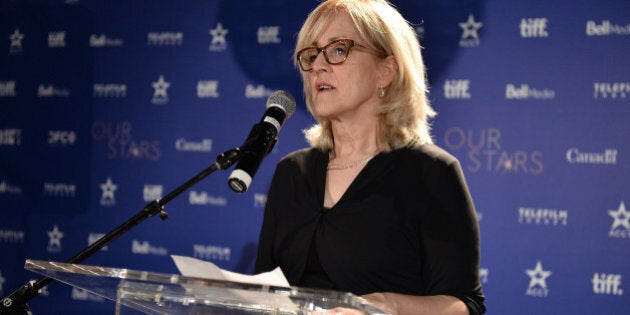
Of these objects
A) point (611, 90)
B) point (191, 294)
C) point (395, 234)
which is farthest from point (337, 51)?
point (611, 90)

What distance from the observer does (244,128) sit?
4.29 metres

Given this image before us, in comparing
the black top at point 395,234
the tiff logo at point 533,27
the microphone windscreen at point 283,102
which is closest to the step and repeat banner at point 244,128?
the tiff logo at point 533,27

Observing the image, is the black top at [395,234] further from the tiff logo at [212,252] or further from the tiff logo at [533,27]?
the tiff logo at [212,252]

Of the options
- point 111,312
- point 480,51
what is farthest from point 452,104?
point 111,312

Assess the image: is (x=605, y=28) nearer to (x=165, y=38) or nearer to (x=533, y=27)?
(x=533, y=27)

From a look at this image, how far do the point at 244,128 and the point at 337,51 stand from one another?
2.26m

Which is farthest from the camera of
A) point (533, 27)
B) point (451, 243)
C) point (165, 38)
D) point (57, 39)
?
point (57, 39)

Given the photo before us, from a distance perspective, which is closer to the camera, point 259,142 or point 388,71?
point 259,142

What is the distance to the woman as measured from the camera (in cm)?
191

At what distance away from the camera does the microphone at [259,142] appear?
4.93 ft

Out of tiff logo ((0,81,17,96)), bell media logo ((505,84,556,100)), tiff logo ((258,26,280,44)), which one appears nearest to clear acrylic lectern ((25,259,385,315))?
bell media logo ((505,84,556,100))

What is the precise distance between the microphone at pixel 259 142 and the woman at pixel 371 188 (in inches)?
12.6

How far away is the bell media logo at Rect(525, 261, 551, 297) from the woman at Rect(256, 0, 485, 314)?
1.64 m

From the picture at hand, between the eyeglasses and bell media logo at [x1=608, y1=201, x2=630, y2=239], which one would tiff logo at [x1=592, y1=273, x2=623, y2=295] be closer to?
bell media logo at [x1=608, y1=201, x2=630, y2=239]
